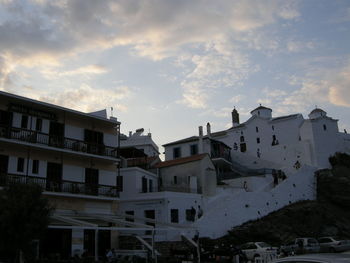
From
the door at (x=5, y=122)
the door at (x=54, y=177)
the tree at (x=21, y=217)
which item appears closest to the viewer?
the tree at (x=21, y=217)

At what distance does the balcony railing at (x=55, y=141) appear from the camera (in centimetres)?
2730

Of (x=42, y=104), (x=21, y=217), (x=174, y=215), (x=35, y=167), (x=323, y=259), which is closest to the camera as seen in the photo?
(x=323, y=259)

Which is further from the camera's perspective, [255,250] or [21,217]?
[255,250]

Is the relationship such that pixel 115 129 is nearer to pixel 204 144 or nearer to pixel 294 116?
pixel 204 144

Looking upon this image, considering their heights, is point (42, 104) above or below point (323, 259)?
above

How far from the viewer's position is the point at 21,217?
17.4 metres

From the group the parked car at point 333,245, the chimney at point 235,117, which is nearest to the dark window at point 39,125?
the parked car at point 333,245

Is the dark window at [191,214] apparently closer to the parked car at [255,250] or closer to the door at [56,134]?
the parked car at [255,250]

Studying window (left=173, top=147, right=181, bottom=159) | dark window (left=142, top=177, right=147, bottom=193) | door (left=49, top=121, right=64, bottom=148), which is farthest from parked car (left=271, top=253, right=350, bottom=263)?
window (left=173, top=147, right=181, bottom=159)

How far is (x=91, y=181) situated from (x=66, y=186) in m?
2.70

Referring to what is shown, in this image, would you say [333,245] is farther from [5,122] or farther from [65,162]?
[5,122]

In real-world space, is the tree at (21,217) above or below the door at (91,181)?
below

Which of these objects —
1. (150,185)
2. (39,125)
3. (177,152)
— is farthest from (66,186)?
(177,152)

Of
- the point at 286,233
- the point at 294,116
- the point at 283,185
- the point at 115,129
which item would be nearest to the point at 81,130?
the point at 115,129
